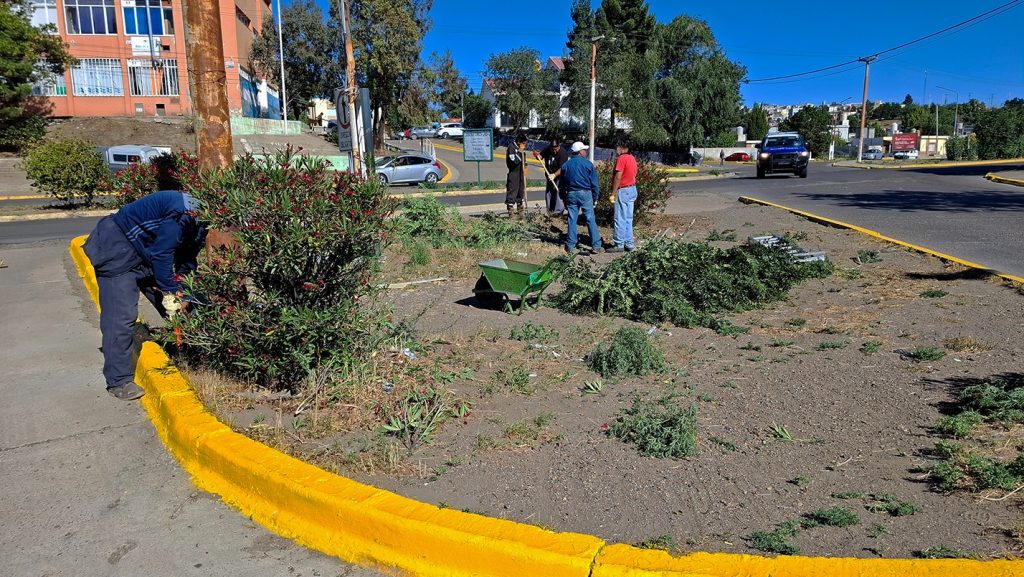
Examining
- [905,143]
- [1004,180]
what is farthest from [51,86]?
[905,143]

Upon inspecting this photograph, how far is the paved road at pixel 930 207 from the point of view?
10.6 metres

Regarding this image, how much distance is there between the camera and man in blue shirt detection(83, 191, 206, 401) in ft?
16.8

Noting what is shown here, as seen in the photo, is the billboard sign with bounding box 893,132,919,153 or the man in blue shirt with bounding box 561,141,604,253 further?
the billboard sign with bounding box 893,132,919,153

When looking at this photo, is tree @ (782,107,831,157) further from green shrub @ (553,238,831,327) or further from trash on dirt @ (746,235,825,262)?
green shrub @ (553,238,831,327)

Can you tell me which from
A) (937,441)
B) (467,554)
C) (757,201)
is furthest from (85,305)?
(757,201)

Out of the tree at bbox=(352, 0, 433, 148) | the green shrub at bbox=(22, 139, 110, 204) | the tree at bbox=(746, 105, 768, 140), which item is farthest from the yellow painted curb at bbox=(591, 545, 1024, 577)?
the tree at bbox=(746, 105, 768, 140)

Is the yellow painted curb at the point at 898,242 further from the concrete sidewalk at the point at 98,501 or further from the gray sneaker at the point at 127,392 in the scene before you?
the gray sneaker at the point at 127,392

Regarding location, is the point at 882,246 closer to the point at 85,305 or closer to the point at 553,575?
the point at 553,575

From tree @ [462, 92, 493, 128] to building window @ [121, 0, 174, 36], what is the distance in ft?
130

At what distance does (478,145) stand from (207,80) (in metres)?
20.1

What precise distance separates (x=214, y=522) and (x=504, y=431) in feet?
5.33

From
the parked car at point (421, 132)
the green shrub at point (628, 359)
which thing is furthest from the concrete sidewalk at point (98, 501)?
the parked car at point (421, 132)

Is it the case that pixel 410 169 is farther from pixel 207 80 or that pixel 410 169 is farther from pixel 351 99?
pixel 207 80

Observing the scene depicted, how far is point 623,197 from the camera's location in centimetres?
1066
